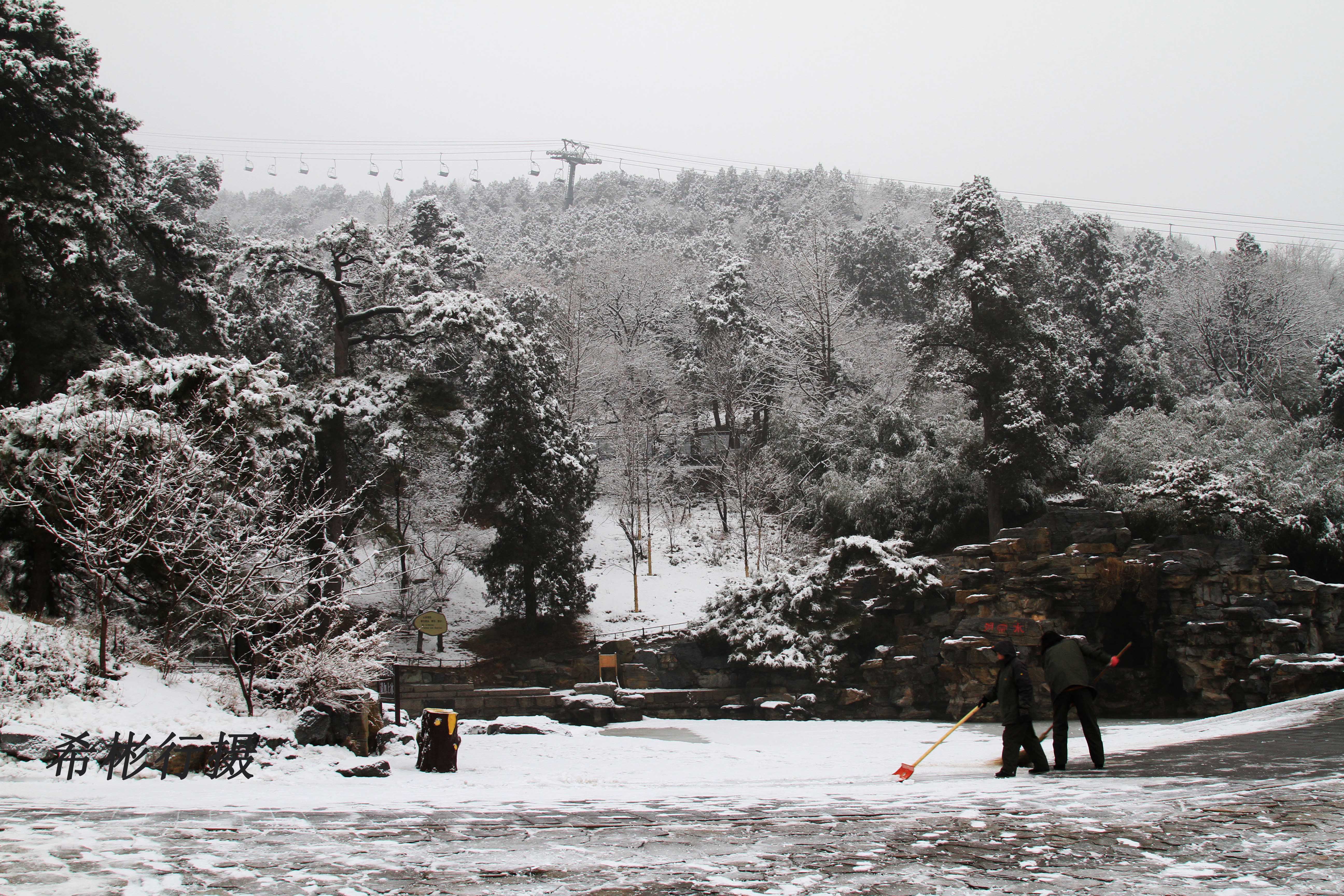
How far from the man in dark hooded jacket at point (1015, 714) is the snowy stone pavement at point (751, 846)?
1.13 metres

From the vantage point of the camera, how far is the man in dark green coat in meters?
8.41

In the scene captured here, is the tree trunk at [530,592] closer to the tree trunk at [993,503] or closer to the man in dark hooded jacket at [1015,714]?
the tree trunk at [993,503]

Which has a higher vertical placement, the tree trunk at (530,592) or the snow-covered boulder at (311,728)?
the tree trunk at (530,592)

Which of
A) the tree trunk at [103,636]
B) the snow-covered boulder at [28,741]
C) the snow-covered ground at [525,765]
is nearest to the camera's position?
the snow-covered ground at [525,765]

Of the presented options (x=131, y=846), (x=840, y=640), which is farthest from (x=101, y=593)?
(x=840, y=640)

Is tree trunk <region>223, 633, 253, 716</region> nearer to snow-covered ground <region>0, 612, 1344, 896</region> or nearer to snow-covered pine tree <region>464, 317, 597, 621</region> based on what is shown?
snow-covered ground <region>0, 612, 1344, 896</region>

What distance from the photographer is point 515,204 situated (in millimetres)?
102000

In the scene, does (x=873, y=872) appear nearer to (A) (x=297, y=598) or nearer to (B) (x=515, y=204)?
(A) (x=297, y=598)

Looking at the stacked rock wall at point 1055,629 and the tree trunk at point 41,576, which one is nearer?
the tree trunk at point 41,576

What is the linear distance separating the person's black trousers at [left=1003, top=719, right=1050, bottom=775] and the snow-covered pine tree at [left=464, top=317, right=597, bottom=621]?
21298 millimetres

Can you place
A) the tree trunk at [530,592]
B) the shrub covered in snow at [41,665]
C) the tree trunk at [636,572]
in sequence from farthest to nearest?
the tree trunk at [636,572] < the tree trunk at [530,592] < the shrub covered in snow at [41,665]

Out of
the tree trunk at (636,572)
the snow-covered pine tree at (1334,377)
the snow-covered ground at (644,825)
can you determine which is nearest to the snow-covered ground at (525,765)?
the snow-covered ground at (644,825)

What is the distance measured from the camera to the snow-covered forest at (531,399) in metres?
12.4

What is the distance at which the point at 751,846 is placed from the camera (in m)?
5.41
